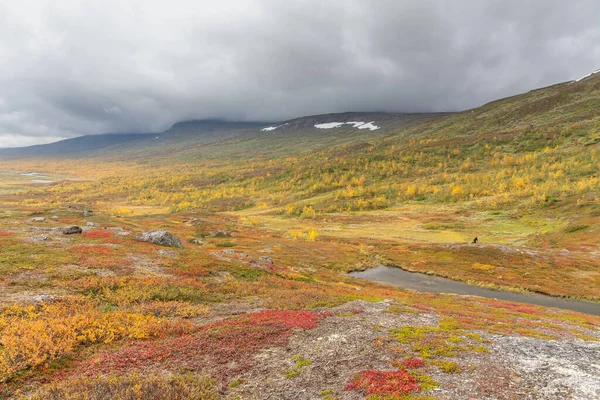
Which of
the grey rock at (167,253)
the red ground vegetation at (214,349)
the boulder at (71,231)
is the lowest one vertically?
the grey rock at (167,253)

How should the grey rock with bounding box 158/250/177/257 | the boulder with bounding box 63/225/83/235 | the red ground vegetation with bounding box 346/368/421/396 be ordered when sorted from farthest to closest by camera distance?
the boulder with bounding box 63/225/83/235, the grey rock with bounding box 158/250/177/257, the red ground vegetation with bounding box 346/368/421/396

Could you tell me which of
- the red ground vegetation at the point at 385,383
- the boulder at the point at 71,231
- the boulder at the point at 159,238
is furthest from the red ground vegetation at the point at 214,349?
the boulder at the point at 71,231

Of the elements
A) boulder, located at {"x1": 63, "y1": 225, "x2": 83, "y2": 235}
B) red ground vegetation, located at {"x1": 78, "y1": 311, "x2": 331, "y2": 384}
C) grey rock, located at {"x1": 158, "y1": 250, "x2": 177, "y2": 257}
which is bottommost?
grey rock, located at {"x1": 158, "y1": 250, "x2": 177, "y2": 257}

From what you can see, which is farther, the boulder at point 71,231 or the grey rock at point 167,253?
the boulder at point 71,231

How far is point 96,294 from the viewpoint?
2562 cm

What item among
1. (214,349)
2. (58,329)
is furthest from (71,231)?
(214,349)

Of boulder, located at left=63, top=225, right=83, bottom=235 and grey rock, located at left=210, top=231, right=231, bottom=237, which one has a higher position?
boulder, located at left=63, top=225, right=83, bottom=235

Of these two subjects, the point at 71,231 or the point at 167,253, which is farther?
the point at 71,231

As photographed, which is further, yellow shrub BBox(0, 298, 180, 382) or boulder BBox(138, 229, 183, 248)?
boulder BBox(138, 229, 183, 248)

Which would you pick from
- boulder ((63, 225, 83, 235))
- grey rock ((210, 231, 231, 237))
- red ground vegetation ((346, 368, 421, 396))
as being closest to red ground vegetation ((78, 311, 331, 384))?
red ground vegetation ((346, 368, 421, 396))

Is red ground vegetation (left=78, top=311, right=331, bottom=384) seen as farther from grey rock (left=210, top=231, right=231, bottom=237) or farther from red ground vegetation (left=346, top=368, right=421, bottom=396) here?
grey rock (left=210, top=231, right=231, bottom=237)

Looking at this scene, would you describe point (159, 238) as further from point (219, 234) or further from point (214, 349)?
point (219, 234)

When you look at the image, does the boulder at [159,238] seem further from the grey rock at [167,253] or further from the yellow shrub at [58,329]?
the yellow shrub at [58,329]

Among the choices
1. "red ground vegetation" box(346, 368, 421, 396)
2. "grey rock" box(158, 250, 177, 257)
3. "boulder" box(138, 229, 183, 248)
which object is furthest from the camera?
"boulder" box(138, 229, 183, 248)
